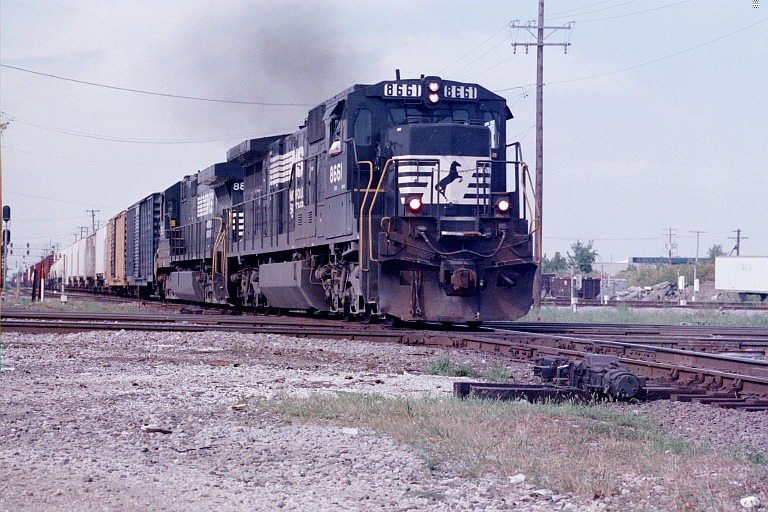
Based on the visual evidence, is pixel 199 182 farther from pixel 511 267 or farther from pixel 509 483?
pixel 509 483

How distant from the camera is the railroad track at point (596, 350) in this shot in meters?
7.42

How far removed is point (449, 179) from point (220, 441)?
8.20m

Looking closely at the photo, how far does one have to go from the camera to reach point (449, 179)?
510 inches

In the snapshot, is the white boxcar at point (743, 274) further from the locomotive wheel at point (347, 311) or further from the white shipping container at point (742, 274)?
the locomotive wheel at point (347, 311)

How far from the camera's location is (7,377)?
7859 mm

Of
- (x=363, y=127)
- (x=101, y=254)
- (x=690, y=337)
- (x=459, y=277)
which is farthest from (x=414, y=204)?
(x=101, y=254)

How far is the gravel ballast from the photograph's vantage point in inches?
158

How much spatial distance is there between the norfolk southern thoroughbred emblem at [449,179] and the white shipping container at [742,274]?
40.7 m

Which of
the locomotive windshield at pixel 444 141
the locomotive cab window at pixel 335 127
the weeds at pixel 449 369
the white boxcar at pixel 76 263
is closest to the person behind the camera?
the weeds at pixel 449 369

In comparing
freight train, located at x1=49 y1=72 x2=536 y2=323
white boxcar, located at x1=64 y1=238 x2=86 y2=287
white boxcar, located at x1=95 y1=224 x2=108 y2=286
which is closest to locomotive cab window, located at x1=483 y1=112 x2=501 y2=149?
freight train, located at x1=49 y1=72 x2=536 y2=323

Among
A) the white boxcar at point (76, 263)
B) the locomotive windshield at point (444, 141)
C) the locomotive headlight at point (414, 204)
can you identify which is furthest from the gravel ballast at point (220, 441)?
the white boxcar at point (76, 263)

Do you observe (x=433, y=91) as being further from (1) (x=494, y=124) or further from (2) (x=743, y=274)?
(2) (x=743, y=274)

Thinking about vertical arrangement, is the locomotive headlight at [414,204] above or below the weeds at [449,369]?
above

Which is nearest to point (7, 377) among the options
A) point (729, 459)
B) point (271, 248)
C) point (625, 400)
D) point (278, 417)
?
point (278, 417)
